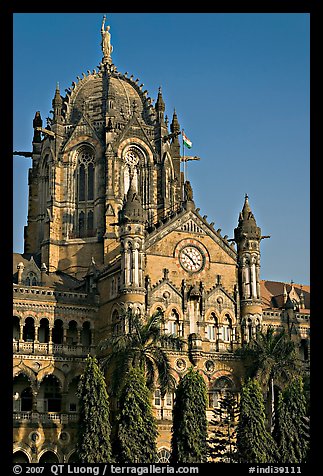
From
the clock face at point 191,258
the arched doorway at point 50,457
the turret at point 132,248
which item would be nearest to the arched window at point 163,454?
the arched doorway at point 50,457

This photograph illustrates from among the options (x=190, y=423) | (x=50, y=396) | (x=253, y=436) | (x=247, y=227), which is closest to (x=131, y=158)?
(x=247, y=227)

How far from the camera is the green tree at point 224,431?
57.3 metres

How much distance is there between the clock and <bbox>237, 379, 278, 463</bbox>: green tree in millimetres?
33730

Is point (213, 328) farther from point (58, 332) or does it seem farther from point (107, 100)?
point (107, 100)

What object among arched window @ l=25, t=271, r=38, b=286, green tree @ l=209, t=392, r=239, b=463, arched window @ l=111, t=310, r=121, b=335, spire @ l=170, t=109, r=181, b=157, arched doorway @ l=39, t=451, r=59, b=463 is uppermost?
spire @ l=170, t=109, r=181, b=157

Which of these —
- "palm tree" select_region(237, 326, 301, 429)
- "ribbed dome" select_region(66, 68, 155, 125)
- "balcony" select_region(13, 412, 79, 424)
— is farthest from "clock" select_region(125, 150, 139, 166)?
"balcony" select_region(13, 412, 79, 424)

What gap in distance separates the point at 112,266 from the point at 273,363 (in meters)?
15.8

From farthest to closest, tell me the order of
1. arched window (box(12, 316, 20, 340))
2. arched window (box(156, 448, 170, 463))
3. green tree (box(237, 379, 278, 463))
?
arched window (box(12, 316, 20, 340))
arched window (box(156, 448, 170, 463))
green tree (box(237, 379, 278, 463))

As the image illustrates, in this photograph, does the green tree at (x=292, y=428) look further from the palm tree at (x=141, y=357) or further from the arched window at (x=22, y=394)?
the arched window at (x=22, y=394)

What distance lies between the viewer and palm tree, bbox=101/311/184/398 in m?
59.7

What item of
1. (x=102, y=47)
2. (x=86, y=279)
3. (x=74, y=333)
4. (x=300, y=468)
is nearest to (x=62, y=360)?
(x=74, y=333)

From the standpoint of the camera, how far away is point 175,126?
90688 mm

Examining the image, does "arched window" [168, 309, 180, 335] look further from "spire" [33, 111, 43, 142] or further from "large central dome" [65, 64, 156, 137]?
"spire" [33, 111, 43, 142]

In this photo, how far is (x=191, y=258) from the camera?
7231 centimetres
